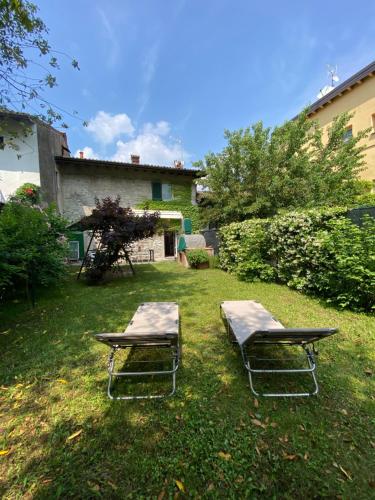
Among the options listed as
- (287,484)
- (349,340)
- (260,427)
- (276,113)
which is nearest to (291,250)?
(349,340)

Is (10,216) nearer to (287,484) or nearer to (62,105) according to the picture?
(62,105)

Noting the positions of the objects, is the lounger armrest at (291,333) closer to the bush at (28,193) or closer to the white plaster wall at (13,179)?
the bush at (28,193)

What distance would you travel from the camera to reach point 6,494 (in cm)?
176

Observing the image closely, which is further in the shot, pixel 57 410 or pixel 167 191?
pixel 167 191

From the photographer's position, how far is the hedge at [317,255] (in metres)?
4.77

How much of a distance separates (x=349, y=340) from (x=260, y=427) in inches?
105

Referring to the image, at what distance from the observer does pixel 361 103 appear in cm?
1371

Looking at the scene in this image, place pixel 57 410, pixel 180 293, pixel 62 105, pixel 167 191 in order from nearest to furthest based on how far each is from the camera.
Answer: pixel 57 410 → pixel 62 105 → pixel 180 293 → pixel 167 191

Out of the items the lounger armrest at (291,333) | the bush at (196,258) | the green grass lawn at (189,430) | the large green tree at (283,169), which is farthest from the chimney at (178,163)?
the lounger armrest at (291,333)

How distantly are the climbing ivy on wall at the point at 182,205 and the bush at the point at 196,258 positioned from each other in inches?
246

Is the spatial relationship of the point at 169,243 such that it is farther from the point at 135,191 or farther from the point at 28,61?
the point at 28,61

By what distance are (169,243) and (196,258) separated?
6774mm

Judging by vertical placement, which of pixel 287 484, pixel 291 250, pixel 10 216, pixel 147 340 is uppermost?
pixel 10 216

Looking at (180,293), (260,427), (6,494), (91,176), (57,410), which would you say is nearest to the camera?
(6,494)
